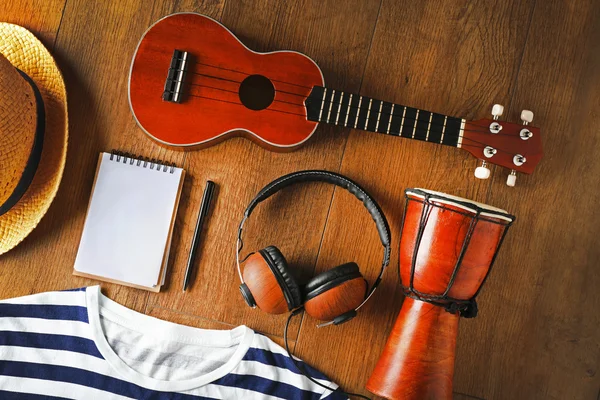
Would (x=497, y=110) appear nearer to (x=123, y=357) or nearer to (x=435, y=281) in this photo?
(x=435, y=281)

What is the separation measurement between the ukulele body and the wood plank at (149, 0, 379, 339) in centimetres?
10

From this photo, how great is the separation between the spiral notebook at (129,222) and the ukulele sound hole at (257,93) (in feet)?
0.87

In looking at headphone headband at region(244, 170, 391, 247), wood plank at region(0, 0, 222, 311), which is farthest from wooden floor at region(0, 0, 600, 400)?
headphone headband at region(244, 170, 391, 247)

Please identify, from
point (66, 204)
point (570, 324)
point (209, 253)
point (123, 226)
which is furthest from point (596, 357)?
point (66, 204)

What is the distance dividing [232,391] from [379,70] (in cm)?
94

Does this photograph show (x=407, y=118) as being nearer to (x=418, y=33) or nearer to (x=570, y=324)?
(x=418, y=33)

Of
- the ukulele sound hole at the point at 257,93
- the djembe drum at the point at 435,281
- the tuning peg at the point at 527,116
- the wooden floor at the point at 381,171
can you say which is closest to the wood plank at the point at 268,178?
the wooden floor at the point at 381,171

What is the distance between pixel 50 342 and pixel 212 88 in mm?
764

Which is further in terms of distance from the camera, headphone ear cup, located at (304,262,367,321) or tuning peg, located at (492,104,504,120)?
tuning peg, located at (492,104,504,120)

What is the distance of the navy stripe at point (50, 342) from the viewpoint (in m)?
1.20

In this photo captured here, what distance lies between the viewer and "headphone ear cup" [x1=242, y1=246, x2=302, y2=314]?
1.11 metres

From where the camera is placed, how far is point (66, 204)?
4.23 ft

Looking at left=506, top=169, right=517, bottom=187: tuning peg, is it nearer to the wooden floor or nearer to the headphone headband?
the wooden floor

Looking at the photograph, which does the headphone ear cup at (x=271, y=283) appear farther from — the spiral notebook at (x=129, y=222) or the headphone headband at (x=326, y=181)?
the spiral notebook at (x=129, y=222)
